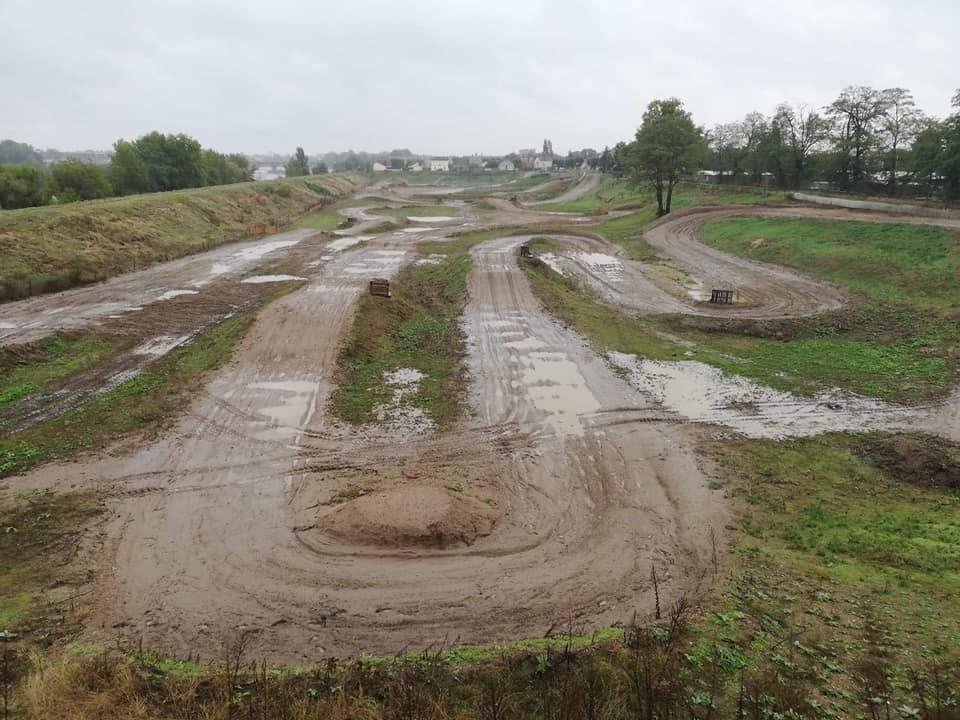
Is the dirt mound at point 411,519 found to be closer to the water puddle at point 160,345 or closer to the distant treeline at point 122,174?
the water puddle at point 160,345

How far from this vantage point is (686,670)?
286 inches

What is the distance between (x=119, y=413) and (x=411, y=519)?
35.7ft

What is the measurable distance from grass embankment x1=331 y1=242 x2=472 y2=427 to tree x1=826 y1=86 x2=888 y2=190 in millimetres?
42198

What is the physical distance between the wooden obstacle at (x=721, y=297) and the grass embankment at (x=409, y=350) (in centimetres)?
1369

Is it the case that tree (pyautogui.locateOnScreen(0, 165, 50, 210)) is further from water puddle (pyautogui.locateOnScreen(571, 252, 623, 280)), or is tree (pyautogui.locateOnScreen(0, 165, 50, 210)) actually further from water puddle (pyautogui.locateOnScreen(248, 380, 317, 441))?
water puddle (pyautogui.locateOnScreen(571, 252, 623, 280))

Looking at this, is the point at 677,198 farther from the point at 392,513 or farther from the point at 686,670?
the point at 686,670

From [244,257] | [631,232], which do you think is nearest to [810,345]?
[631,232]

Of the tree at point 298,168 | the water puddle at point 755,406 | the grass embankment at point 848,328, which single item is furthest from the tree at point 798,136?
the tree at point 298,168

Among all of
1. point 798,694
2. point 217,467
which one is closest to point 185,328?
point 217,467

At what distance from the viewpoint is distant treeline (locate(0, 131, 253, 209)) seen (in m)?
45.8

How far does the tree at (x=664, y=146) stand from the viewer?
1891 inches

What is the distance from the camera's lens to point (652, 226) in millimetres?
49125

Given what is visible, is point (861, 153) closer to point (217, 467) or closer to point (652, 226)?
point (652, 226)

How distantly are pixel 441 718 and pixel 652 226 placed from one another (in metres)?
49.0
